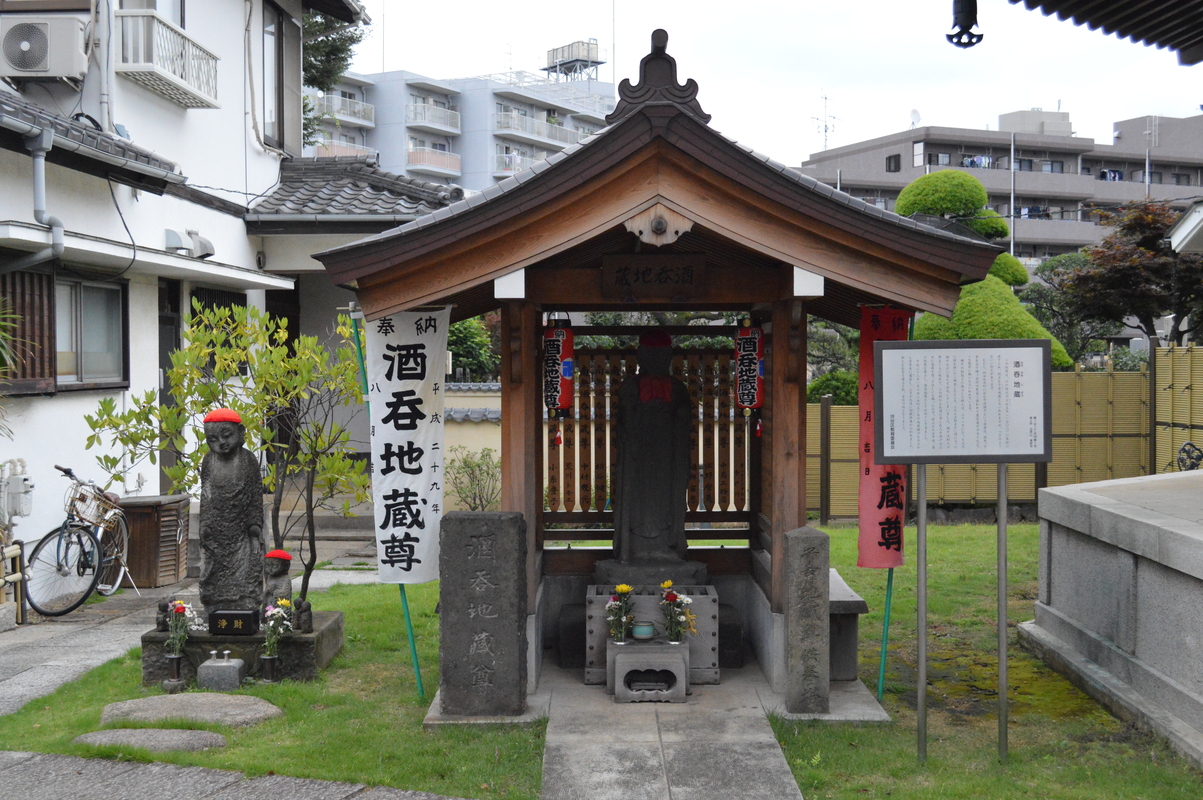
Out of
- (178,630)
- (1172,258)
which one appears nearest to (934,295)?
(178,630)

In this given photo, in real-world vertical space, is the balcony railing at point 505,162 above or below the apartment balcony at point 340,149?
above

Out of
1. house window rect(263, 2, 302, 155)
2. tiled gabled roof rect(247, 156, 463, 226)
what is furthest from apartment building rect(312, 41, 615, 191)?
tiled gabled roof rect(247, 156, 463, 226)

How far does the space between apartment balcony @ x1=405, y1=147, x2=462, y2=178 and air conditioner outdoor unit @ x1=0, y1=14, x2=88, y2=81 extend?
41.9 meters

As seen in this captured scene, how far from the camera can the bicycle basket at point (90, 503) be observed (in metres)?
11.2

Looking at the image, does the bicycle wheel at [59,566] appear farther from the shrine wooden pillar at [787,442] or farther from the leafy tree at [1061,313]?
the leafy tree at [1061,313]

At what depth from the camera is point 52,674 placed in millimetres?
8336

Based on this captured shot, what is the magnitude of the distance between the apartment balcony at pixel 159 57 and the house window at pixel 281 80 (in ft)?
11.3

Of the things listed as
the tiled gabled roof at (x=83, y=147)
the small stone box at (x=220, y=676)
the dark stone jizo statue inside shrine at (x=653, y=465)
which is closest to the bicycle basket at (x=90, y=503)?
the tiled gabled roof at (x=83, y=147)

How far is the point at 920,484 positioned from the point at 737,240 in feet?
6.65

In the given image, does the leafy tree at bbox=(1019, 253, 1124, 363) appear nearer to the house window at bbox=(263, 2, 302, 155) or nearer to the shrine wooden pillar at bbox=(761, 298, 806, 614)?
the house window at bbox=(263, 2, 302, 155)

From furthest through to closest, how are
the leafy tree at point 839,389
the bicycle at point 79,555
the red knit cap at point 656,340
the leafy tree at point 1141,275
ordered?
the leafy tree at point 1141,275 < the leafy tree at point 839,389 < the bicycle at point 79,555 < the red knit cap at point 656,340

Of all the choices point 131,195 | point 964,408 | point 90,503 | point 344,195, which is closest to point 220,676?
point 90,503

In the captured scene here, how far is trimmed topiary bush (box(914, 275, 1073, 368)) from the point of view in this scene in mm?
19016

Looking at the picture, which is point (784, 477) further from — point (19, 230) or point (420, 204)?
point (420, 204)
